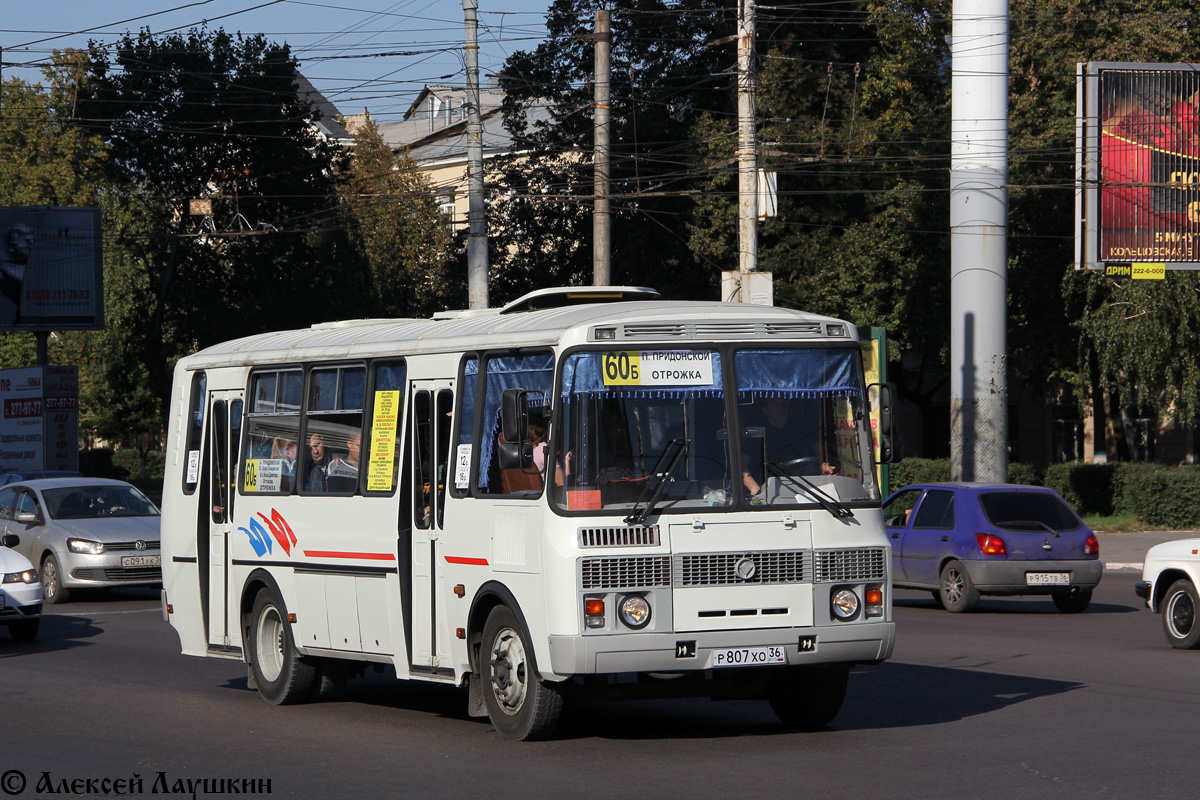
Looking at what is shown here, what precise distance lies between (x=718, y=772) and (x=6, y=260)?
4602 cm

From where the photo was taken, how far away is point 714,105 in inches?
1773

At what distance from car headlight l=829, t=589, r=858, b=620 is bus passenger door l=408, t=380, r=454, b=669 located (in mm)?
2566

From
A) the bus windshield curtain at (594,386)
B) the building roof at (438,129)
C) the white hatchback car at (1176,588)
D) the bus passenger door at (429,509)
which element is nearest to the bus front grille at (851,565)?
the bus windshield curtain at (594,386)

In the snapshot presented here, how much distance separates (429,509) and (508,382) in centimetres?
115

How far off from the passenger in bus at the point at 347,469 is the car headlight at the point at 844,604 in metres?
3.64

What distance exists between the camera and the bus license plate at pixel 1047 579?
62.4 feet

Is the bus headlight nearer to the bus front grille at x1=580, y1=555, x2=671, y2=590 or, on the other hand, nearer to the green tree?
the bus front grille at x1=580, y1=555, x2=671, y2=590

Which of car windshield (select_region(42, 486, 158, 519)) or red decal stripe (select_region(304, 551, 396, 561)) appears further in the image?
car windshield (select_region(42, 486, 158, 519))

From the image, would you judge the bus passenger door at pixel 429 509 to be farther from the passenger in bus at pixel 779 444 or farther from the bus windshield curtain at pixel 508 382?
the passenger in bus at pixel 779 444

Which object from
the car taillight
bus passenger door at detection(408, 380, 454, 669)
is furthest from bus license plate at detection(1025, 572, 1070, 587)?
bus passenger door at detection(408, 380, 454, 669)

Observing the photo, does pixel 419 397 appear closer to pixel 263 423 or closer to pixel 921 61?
pixel 263 423

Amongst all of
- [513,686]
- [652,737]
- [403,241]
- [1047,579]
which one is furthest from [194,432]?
[403,241]

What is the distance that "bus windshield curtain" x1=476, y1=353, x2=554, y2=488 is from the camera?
991cm

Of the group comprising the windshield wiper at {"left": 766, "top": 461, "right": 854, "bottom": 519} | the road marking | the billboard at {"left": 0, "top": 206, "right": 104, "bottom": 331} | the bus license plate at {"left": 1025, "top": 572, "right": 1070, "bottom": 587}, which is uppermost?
the billboard at {"left": 0, "top": 206, "right": 104, "bottom": 331}
